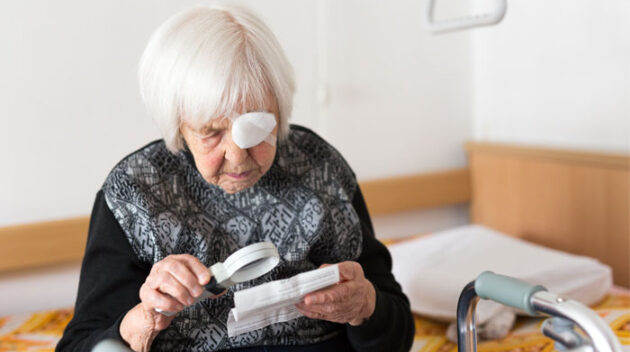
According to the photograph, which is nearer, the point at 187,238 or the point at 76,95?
the point at 187,238

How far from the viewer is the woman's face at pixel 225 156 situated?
1.10m

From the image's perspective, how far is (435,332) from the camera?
5.75 ft

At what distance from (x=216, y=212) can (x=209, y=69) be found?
0.92 feet

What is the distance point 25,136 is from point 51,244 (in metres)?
0.33

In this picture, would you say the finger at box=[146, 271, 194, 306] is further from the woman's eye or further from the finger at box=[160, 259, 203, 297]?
the woman's eye

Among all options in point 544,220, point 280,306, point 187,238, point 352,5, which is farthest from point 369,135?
point 280,306

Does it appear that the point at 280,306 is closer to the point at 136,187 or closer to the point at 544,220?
the point at 136,187

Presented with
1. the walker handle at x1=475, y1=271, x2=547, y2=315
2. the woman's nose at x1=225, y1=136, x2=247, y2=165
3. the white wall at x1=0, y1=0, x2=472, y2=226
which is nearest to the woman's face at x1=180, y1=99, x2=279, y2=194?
the woman's nose at x1=225, y1=136, x2=247, y2=165

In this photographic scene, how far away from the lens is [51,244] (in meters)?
2.00

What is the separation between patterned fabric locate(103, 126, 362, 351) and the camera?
3.79 ft

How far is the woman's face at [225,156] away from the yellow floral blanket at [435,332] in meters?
0.74

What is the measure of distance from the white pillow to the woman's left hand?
2.03ft

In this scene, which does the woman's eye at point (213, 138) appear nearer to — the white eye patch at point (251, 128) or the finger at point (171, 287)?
the white eye patch at point (251, 128)

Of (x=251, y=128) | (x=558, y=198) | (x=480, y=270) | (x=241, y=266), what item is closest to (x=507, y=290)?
(x=241, y=266)
